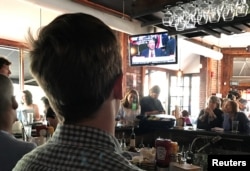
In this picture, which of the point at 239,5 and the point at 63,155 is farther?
the point at 239,5

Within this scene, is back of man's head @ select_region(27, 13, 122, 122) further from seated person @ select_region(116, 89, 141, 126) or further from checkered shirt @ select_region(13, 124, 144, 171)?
seated person @ select_region(116, 89, 141, 126)

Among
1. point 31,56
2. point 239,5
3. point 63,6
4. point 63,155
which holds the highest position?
point 63,6

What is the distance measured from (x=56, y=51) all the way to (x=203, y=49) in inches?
320

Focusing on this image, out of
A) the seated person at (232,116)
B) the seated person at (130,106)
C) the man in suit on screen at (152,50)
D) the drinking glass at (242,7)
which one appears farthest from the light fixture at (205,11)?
the seated person at (130,106)

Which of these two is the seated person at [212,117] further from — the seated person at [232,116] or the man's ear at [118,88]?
the man's ear at [118,88]

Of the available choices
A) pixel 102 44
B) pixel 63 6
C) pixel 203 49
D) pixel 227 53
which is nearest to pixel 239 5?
pixel 63 6

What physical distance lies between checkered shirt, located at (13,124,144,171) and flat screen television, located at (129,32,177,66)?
4124 millimetres

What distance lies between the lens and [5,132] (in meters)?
1.68

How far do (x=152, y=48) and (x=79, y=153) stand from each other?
4396 millimetres

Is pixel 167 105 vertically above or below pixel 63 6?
below

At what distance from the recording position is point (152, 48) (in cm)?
491

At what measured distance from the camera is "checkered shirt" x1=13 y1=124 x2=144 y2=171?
589 millimetres

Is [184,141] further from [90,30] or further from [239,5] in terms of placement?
[90,30]

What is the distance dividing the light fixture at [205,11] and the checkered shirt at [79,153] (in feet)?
8.97
